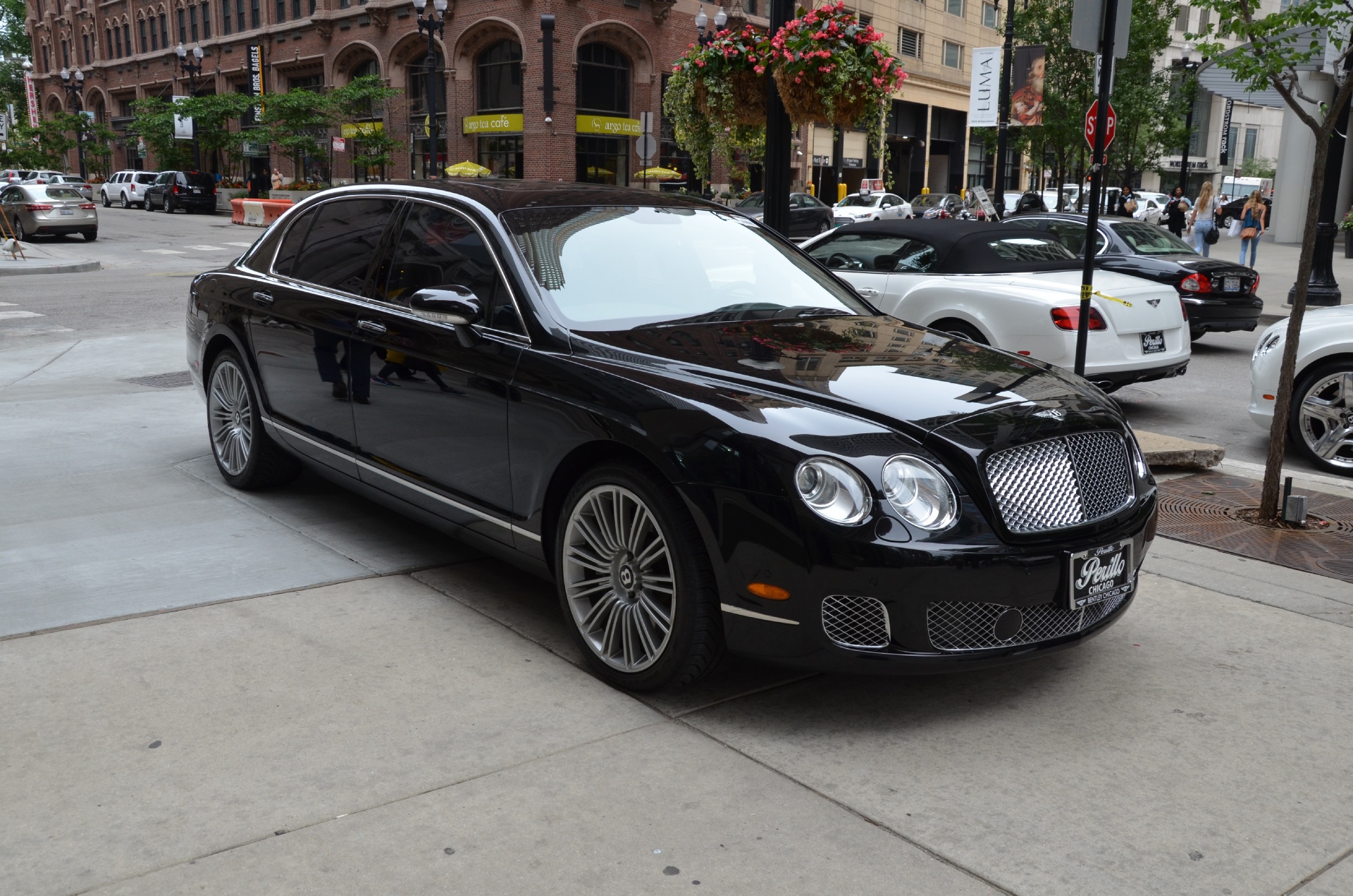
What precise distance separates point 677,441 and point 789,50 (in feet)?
16.1

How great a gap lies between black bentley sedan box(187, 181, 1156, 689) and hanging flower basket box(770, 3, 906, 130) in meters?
2.65

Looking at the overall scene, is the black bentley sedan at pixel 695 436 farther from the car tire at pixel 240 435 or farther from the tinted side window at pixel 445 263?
the car tire at pixel 240 435

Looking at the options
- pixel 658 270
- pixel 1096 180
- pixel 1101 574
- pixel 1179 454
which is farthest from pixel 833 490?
pixel 1179 454

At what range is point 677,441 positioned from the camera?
3.68 metres

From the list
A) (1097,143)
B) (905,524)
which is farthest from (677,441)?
(1097,143)

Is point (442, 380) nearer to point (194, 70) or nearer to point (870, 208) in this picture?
point (870, 208)

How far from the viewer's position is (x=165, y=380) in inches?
407

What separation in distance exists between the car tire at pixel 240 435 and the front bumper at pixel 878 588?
10.8ft

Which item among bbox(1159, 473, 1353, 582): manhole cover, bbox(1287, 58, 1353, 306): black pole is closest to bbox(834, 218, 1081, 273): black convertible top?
bbox(1159, 473, 1353, 582): manhole cover

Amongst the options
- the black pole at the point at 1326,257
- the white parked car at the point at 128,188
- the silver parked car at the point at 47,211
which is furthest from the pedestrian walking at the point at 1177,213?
the white parked car at the point at 128,188

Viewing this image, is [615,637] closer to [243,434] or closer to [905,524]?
[905,524]

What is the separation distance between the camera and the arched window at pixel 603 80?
158 feet

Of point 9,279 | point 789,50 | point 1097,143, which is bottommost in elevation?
point 9,279

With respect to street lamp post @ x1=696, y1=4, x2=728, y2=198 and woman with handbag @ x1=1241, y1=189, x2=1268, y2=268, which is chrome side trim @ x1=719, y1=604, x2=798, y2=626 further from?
street lamp post @ x1=696, y1=4, x2=728, y2=198
